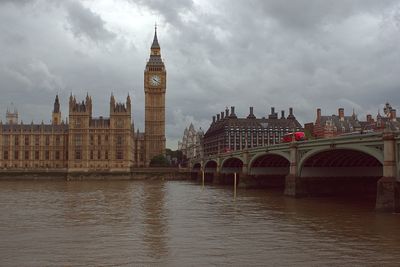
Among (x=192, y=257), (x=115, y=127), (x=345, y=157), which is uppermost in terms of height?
(x=115, y=127)

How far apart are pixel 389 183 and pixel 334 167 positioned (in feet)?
56.8

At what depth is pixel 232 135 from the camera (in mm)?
151750

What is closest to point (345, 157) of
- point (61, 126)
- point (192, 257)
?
point (192, 257)

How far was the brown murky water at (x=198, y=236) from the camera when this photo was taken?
1627cm

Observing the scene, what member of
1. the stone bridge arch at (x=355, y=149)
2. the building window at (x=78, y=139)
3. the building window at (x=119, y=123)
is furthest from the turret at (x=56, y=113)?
the stone bridge arch at (x=355, y=149)

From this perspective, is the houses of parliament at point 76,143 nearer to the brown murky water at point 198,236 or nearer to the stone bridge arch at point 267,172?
the stone bridge arch at point 267,172

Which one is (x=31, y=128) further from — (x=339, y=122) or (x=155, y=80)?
(x=339, y=122)

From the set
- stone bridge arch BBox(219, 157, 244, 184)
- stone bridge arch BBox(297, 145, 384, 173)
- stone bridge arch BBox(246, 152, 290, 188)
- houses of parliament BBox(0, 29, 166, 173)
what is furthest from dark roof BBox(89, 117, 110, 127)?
stone bridge arch BBox(297, 145, 384, 173)

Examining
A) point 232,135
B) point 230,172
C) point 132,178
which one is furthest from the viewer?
point 232,135

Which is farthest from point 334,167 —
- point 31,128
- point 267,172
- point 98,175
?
point 31,128

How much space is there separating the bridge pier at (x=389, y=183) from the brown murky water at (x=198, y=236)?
1.12 meters

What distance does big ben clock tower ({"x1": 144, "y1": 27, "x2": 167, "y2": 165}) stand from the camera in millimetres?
141750

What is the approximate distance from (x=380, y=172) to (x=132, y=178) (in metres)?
70.0

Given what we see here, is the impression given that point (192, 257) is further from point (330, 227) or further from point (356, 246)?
point (330, 227)
